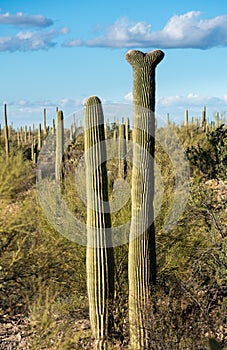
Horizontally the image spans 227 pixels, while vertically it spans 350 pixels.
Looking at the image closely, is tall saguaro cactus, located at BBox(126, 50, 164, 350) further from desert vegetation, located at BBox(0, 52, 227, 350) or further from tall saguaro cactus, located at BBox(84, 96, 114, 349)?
tall saguaro cactus, located at BBox(84, 96, 114, 349)

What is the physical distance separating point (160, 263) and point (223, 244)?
4.42 ft

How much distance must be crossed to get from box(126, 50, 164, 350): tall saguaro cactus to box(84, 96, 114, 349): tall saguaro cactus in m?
0.39

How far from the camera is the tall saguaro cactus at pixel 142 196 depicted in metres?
8.37

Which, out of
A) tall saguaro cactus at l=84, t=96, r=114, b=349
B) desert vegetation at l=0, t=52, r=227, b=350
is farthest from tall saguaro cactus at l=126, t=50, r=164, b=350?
tall saguaro cactus at l=84, t=96, r=114, b=349

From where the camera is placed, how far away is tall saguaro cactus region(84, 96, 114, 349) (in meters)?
8.67

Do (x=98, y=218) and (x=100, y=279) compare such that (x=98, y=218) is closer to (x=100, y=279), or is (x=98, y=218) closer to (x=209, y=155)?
(x=100, y=279)

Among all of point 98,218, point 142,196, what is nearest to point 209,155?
point 98,218

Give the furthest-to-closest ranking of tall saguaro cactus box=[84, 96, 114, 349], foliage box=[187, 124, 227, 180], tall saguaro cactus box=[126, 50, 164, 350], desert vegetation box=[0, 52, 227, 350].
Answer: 1. foliage box=[187, 124, 227, 180]
2. tall saguaro cactus box=[84, 96, 114, 349]
3. tall saguaro cactus box=[126, 50, 164, 350]
4. desert vegetation box=[0, 52, 227, 350]

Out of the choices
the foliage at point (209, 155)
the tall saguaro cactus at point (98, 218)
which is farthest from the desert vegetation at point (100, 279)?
the foliage at point (209, 155)

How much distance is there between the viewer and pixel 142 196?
834 centimetres

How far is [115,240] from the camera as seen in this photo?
10.3 m

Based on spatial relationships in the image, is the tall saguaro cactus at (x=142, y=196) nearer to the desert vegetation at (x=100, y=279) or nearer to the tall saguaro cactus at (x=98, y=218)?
the desert vegetation at (x=100, y=279)

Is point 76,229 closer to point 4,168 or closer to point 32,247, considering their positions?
point 32,247

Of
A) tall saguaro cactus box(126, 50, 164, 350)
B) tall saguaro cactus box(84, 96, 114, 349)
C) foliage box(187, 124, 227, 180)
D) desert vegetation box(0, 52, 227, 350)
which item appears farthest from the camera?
foliage box(187, 124, 227, 180)
